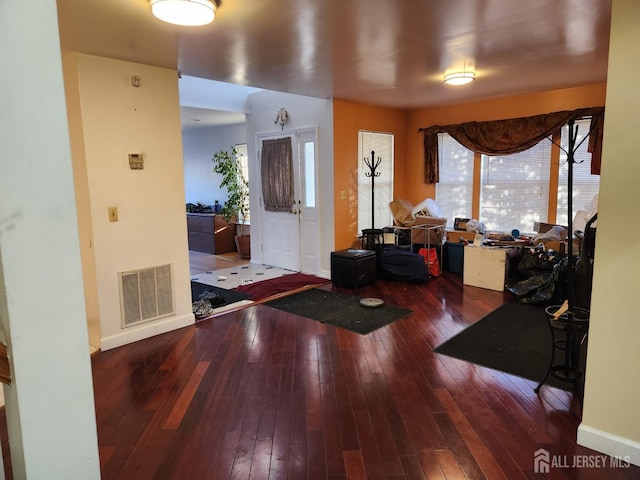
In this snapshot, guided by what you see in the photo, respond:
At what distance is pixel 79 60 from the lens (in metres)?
3.24

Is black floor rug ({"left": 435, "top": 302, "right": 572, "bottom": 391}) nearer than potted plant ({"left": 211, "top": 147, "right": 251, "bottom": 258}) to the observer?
Yes

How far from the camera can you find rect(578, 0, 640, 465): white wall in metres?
1.84

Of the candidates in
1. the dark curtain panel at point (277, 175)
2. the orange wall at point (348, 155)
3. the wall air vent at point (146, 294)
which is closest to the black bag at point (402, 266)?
the orange wall at point (348, 155)

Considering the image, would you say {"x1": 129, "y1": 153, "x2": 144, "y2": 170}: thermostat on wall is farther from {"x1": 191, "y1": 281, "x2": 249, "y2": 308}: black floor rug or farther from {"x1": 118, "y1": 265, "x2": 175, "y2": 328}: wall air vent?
{"x1": 191, "y1": 281, "x2": 249, "y2": 308}: black floor rug

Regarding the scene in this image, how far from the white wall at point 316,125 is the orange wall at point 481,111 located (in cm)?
187

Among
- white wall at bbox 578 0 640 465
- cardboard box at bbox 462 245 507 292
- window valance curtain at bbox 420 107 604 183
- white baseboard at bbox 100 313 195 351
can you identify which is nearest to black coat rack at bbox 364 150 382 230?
window valance curtain at bbox 420 107 604 183

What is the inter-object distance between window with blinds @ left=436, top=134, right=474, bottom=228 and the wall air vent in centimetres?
437

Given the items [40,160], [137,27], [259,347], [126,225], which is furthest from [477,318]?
[40,160]

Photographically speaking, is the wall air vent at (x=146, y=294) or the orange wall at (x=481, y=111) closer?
the wall air vent at (x=146, y=294)

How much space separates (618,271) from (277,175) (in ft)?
16.1

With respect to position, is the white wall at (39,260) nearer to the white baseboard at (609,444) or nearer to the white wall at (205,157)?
the white baseboard at (609,444)

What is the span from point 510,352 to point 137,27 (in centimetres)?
355

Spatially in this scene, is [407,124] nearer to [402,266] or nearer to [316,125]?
[316,125]

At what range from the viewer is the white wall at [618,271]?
1.84m
